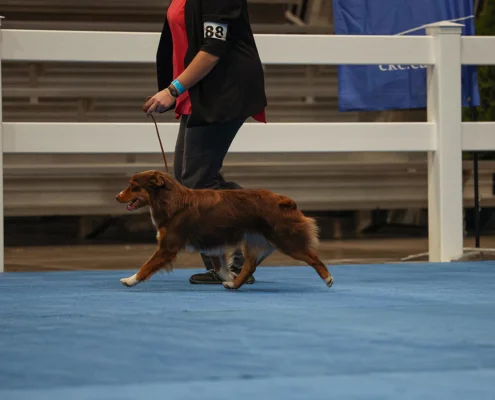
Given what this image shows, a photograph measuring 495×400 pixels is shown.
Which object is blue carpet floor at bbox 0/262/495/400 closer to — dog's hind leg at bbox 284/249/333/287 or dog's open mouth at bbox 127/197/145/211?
dog's hind leg at bbox 284/249/333/287

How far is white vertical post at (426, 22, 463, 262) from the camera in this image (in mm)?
5426

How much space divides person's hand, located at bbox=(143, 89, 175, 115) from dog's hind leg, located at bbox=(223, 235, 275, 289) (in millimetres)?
572

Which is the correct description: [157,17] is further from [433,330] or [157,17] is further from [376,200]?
[433,330]

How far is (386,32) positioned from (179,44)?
9.12 ft

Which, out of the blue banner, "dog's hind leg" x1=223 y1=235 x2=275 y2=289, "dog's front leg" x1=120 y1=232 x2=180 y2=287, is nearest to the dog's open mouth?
"dog's front leg" x1=120 y1=232 x2=180 y2=287

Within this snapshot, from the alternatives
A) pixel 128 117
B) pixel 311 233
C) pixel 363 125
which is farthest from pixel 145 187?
pixel 128 117

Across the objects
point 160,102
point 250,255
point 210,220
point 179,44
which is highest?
point 179,44

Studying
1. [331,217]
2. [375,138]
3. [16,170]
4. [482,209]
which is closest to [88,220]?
[16,170]

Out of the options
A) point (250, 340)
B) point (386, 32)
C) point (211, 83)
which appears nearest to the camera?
point (250, 340)

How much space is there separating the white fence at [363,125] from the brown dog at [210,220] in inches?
47.3

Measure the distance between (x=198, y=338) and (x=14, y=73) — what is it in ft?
24.1

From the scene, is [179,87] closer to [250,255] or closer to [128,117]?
[250,255]

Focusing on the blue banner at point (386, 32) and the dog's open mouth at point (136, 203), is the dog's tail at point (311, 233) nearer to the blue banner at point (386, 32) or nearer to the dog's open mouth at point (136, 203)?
the dog's open mouth at point (136, 203)

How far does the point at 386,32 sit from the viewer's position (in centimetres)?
681
